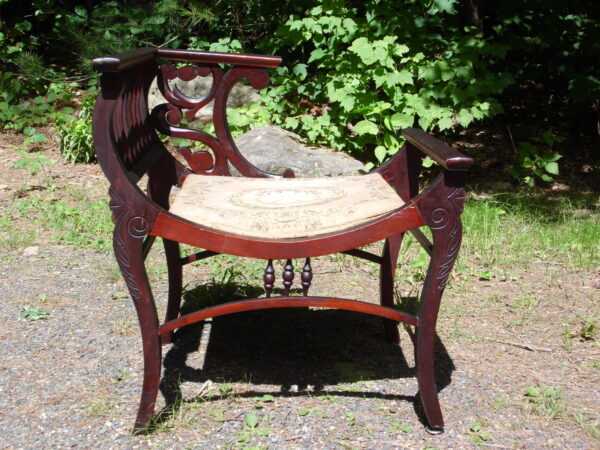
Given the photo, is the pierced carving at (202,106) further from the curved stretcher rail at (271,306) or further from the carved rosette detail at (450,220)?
the carved rosette detail at (450,220)

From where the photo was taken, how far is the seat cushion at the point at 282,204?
7.14ft

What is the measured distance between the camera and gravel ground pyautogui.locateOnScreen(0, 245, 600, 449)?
2205 mm

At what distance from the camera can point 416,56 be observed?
15.9ft

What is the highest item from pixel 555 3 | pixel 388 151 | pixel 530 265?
pixel 555 3

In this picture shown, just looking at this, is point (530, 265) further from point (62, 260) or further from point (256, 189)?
point (62, 260)

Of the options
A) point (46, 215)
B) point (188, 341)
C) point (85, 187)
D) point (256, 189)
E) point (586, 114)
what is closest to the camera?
point (256, 189)

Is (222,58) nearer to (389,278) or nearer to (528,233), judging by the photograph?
(389,278)

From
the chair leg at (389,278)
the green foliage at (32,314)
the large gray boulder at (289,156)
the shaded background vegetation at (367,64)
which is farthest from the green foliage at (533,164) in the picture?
the green foliage at (32,314)

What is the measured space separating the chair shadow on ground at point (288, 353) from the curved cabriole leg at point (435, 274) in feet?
0.39

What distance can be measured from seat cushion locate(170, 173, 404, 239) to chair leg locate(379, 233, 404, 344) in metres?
0.29

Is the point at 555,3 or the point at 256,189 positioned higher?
the point at 555,3

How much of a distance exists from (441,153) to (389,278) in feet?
2.83

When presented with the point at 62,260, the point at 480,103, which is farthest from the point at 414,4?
the point at 62,260

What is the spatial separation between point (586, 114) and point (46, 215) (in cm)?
452
